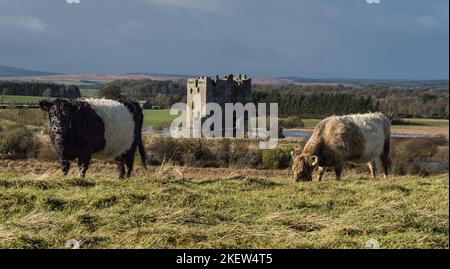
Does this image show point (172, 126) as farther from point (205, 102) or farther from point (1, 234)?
point (1, 234)

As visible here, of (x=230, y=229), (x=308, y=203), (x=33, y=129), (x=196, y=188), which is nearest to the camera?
(x=230, y=229)

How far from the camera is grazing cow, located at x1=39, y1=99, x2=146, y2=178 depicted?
13.2m

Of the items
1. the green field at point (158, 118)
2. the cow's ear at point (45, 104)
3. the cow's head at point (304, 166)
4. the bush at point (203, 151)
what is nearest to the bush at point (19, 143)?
the bush at point (203, 151)

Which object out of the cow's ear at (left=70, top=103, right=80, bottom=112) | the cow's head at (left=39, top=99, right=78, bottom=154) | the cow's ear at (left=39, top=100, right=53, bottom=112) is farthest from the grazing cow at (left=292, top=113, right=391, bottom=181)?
the cow's ear at (left=39, top=100, right=53, bottom=112)

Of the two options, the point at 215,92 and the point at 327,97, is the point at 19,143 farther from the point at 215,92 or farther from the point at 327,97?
the point at 327,97

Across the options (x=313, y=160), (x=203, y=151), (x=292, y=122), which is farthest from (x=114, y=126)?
(x=203, y=151)

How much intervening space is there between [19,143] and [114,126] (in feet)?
75.4

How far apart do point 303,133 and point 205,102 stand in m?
20.9

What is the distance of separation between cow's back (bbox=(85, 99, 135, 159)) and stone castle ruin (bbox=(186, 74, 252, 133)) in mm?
30425

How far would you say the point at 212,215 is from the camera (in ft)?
24.3

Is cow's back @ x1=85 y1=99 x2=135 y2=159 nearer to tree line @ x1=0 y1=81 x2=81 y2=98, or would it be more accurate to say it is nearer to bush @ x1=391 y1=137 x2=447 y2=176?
tree line @ x1=0 y1=81 x2=81 y2=98

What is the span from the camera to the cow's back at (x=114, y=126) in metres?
14.1
